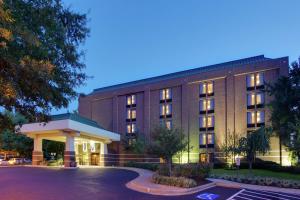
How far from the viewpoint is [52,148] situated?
235 feet

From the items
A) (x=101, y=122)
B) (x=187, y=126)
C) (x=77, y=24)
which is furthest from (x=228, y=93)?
(x=77, y=24)

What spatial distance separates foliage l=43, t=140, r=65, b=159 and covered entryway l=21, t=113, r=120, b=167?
5.95m

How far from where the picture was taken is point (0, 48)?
7457 millimetres

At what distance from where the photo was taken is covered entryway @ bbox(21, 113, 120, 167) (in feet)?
164

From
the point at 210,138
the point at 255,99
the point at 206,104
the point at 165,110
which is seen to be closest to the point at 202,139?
the point at 210,138

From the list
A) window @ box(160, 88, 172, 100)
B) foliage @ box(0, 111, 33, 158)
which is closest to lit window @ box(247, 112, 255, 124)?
window @ box(160, 88, 172, 100)

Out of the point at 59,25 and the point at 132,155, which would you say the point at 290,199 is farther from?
the point at 132,155

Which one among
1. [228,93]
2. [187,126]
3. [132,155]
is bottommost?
[132,155]

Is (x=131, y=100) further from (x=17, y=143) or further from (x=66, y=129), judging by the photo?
(x=17, y=143)

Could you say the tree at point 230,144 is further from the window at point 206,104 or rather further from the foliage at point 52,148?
the foliage at point 52,148

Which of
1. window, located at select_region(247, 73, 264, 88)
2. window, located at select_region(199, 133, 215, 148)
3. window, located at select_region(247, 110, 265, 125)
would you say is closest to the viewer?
window, located at select_region(247, 110, 265, 125)

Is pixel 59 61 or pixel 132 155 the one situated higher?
pixel 59 61

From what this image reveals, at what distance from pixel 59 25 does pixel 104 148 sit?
177 ft

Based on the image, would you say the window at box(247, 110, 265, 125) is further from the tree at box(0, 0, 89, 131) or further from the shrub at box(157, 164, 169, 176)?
the tree at box(0, 0, 89, 131)
